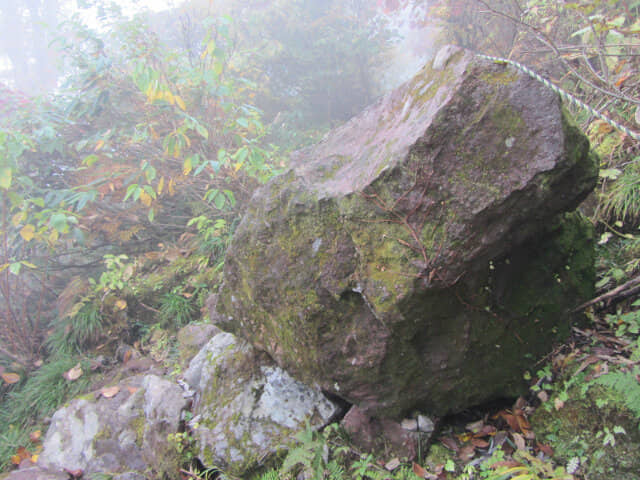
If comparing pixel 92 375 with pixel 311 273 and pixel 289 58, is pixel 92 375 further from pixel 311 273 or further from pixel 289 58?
pixel 289 58

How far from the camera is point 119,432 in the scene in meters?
3.11

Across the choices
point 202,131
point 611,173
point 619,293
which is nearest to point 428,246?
point 619,293

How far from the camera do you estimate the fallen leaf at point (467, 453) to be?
2.08 m

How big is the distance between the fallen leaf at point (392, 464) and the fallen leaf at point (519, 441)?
66 centimetres

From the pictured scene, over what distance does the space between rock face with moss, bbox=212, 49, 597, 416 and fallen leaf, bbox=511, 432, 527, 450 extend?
237mm

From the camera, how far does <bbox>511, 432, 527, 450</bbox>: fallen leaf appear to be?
1.98m

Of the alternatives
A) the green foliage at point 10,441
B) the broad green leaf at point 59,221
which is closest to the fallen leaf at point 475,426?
the broad green leaf at point 59,221

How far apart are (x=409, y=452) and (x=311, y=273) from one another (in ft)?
3.97

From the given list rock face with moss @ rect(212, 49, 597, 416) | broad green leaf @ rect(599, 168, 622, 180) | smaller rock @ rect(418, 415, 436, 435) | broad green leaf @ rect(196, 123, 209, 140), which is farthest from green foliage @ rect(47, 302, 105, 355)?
broad green leaf @ rect(599, 168, 622, 180)

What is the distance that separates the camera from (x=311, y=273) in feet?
7.02

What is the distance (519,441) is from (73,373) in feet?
15.3

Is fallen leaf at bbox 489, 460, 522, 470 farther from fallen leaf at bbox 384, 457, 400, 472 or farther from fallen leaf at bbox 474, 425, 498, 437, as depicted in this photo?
fallen leaf at bbox 384, 457, 400, 472

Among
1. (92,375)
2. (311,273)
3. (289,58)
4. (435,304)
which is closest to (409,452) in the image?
(435,304)

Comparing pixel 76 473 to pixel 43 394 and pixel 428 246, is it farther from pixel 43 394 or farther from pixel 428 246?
pixel 428 246
